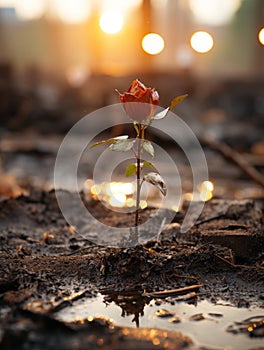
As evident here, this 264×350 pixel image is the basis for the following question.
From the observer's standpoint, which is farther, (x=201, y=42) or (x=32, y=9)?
(x=32, y=9)

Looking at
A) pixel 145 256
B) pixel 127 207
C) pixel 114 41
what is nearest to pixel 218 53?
pixel 114 41

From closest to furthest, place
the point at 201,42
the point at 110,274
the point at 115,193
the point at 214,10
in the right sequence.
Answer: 1. the point at 110,274
2. the point at 115,193
3. the point at 201,42
4. the point at 214,10

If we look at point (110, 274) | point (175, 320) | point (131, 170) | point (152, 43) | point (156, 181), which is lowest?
point (175, 320)

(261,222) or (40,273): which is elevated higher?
(261,222)

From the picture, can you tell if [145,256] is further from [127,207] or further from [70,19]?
[70,19]

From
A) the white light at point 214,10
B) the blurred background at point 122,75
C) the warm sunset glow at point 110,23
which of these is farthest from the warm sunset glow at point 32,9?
the warm sunset glow at point 110,23

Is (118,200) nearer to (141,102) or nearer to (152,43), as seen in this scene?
(141,102)

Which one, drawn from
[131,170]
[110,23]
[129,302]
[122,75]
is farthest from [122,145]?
[122,75]
